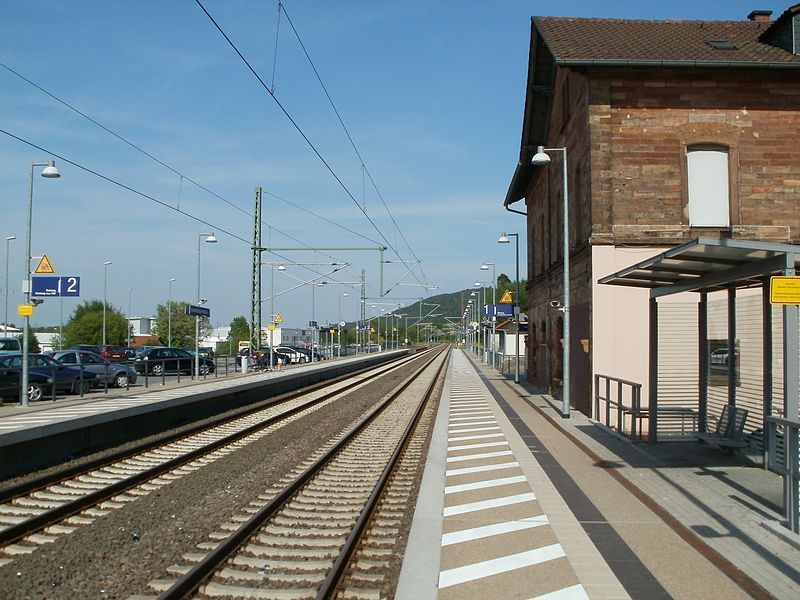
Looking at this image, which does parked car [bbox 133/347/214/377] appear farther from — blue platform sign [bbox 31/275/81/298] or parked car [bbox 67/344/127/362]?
blue platform sign [bbox 31/275/81/298]

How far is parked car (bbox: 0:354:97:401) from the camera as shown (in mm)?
22188

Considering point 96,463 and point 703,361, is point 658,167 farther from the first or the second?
point 96,463

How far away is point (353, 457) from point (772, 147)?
547 inches

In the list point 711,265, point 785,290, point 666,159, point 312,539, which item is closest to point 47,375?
point 312,539

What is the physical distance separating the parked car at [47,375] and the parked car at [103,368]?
0.33 m

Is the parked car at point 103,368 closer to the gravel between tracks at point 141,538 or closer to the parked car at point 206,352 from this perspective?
the parked car at point 206,352

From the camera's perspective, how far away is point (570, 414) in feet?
68.5

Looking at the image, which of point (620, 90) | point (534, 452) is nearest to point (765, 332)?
point (534, 452)

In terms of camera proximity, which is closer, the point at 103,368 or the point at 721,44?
the point at 721,44

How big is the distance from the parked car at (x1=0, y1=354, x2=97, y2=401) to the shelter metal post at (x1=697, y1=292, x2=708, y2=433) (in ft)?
51.2

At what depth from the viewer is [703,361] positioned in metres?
14.2

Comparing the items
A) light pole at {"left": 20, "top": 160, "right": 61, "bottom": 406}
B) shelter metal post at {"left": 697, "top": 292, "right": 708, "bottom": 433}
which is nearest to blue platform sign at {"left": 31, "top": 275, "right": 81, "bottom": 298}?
light pole at {"left": 20, "top": 160, "right": 61, "bottom": 406}

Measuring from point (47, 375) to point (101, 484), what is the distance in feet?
42.9

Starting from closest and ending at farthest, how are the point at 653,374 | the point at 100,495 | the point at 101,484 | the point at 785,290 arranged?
the point at 785,290
the point at 100,495
the point at 101,484
the point at 653,374
